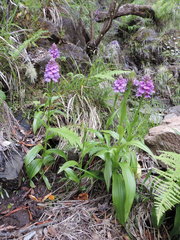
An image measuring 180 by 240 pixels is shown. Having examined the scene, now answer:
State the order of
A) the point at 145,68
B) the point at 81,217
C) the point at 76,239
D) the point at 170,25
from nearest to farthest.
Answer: the point at 76,239, the point at 81,217, the point at 145,68, the point at 170,25

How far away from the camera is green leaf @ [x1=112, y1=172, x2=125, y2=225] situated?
4.76ft

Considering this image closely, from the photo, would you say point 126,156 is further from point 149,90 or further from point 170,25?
point 170,25

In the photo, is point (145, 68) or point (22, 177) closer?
point (22, 177)

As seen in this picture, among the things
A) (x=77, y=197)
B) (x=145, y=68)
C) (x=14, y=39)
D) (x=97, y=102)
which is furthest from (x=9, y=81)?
(x=145, y=68)

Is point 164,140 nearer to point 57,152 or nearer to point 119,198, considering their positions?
point 119,198

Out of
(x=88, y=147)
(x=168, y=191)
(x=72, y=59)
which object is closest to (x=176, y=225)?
(x=168, y=191)

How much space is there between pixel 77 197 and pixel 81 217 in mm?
213

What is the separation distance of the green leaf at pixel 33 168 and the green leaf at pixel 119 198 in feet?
2.10

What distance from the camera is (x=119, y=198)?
148 centimetres

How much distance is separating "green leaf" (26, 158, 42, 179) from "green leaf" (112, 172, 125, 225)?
0.64 meters

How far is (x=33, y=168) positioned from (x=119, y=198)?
74 cm

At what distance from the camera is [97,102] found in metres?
2.57

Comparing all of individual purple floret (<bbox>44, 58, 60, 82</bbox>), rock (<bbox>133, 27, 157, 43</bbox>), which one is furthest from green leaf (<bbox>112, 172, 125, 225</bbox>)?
rock (<bbox>133, 27, 157, 43</bbox>)

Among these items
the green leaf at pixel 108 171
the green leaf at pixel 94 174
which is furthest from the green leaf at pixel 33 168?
the green leaf at pixel 108 171
